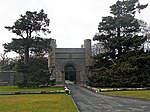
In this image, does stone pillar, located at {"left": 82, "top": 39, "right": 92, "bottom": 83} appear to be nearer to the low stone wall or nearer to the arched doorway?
the arched doorway

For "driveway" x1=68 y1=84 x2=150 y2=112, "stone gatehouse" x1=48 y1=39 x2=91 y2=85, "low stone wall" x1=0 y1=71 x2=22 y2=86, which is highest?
"stone gatehouse" x1=48 y1=39 x2=91 y2=85

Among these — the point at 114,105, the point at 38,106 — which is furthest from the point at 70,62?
the point at 38,106

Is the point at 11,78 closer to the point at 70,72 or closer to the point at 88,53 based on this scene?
the point at 70,72

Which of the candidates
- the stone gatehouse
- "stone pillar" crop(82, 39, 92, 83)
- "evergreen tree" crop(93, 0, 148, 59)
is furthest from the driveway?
"stone pillar" crop(82, 39, 92, 83)

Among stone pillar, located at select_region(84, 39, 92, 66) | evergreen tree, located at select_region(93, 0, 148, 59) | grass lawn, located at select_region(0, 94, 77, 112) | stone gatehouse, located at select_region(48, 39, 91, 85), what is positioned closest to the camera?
grass lawn, located at select_region(0, 94, 77, 112)

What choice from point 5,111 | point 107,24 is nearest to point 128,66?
point 107,24

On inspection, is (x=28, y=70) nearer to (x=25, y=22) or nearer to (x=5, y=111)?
(x=25, y=22)

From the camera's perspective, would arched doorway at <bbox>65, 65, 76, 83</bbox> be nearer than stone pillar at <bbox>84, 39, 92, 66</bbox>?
No

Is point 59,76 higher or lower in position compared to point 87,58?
lower

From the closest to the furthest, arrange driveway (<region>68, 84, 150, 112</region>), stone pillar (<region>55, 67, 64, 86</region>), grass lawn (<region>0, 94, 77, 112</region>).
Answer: grass lawn (<region>0, 94, 77, 112</region>) → driveway (<region>68, 84, 150, 112</region>) → stone pillar (<region>55, 67, 64, 86</region>)

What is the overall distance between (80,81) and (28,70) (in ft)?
35.4

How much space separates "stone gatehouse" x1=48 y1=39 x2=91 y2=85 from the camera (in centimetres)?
4584

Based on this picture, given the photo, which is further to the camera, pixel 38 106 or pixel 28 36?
pixel 28 36

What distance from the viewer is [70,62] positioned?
46.5 m
